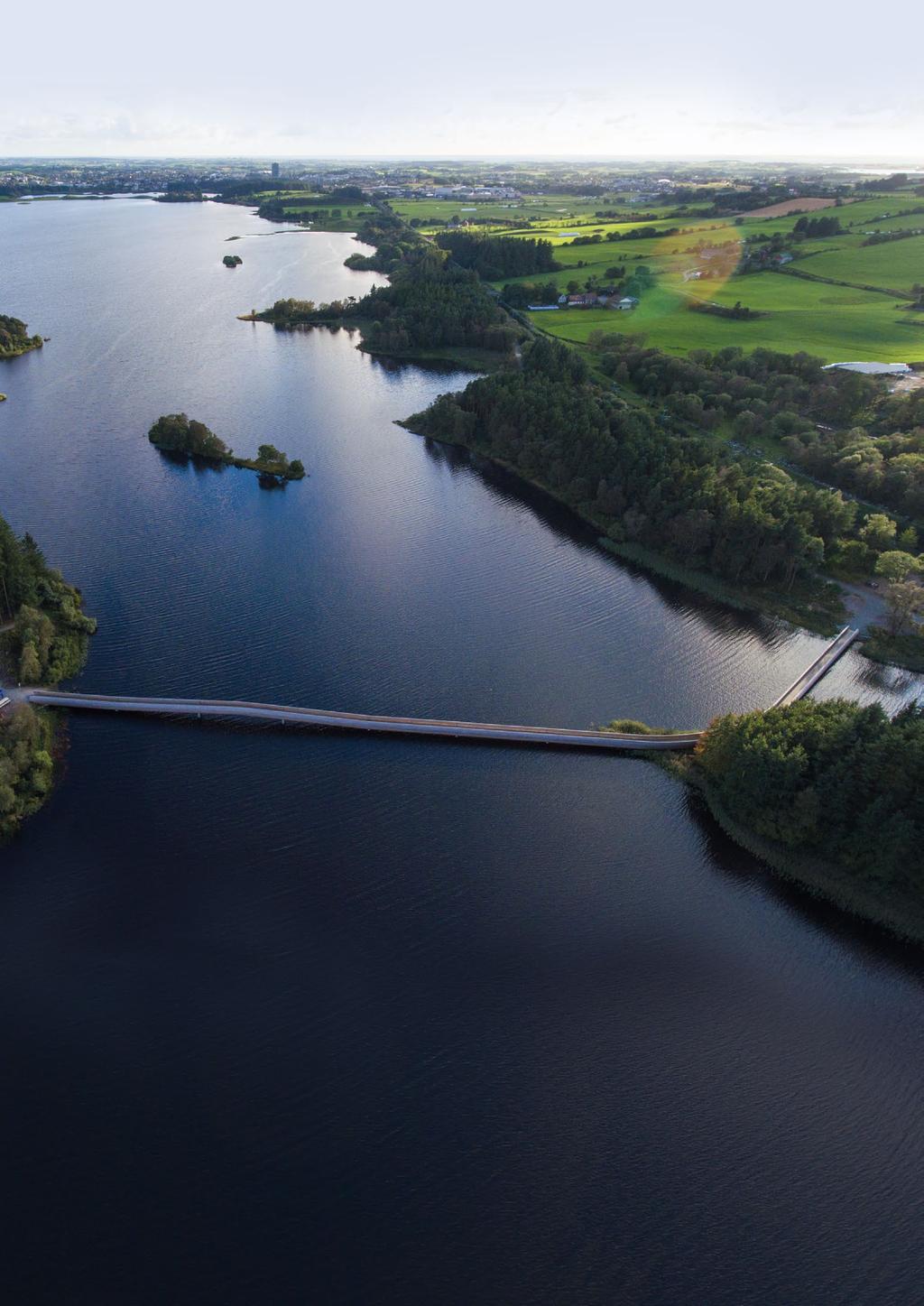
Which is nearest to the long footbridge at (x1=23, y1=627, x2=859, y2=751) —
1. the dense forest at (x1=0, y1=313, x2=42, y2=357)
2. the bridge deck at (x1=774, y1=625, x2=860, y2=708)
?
the bridge deck at (x1=774, y1=625, x2=860, y2=708)

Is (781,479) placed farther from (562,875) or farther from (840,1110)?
(840,1110)

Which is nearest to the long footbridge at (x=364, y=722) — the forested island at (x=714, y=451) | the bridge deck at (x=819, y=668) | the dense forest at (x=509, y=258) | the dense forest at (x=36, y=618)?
the dense forest at (x=36, y=618)

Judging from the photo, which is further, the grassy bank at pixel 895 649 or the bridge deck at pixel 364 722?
the grassy bank at pixel 895 649

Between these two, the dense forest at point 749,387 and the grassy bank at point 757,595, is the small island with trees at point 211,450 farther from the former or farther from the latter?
the dense forest at point 749,387

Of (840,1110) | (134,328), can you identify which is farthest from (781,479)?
(134,328)

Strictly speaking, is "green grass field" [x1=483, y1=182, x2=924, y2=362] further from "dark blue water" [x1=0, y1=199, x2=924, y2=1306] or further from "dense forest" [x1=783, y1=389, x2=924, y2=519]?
"dark blue water" [x1=0, y1=199, x2=924, y2=1306]

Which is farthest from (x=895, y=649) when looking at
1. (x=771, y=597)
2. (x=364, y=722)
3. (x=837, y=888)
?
(x=364, y=722)
